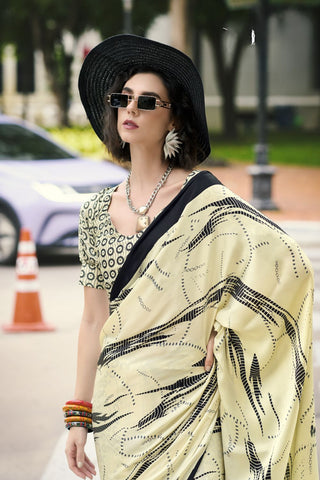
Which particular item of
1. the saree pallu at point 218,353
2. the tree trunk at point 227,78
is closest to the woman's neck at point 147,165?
the saree pallu at point 218,353

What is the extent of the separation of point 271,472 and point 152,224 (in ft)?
2.27

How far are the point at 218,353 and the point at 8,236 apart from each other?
9.24m

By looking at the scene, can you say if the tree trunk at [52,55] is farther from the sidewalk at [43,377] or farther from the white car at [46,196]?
the white car at [46,196]

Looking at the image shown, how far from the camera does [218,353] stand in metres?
2.71

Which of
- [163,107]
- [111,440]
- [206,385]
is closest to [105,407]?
[111,440]

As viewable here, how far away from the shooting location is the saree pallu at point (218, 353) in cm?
268

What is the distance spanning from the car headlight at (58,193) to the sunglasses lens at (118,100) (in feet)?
27.9

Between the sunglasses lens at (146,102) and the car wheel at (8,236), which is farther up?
the sunglasses lens at (146,102)

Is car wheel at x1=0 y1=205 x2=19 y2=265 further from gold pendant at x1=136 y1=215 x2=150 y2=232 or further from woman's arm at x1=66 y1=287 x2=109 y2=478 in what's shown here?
gold pendant at x1=136 y1=215 x2=150 y2=232

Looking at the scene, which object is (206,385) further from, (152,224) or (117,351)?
(152,224)

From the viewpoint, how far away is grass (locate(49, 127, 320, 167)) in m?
24.2

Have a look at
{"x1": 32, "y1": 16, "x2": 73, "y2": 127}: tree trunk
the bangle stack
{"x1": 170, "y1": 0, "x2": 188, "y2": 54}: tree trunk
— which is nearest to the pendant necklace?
the bangle stack

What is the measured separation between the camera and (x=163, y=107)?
2936 millimetres

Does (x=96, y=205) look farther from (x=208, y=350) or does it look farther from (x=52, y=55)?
(x=52, y=55)
